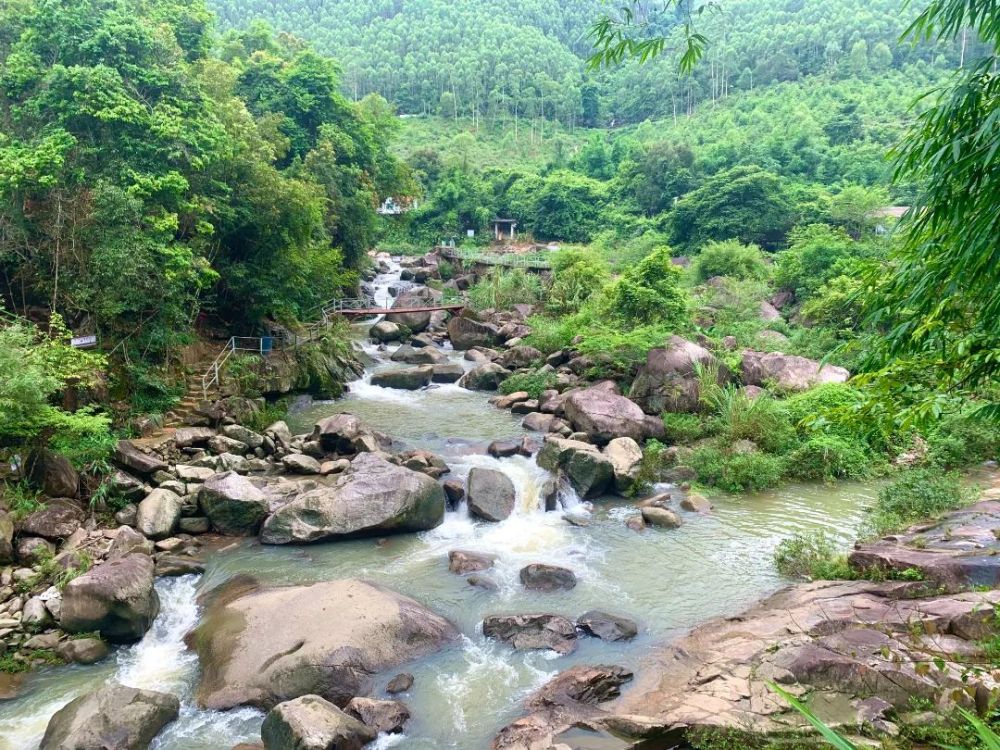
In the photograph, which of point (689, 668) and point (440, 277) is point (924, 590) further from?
point (440, 277)

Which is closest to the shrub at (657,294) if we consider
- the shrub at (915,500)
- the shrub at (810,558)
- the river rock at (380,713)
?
the shrub at (915,500)

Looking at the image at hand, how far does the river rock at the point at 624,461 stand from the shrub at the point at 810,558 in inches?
133

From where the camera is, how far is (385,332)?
2672cm

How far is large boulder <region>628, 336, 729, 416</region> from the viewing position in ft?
57.0

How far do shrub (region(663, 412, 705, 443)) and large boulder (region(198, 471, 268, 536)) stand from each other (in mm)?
9515

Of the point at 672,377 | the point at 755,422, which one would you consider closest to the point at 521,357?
the point at 672,377

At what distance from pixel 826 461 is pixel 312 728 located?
471 inches

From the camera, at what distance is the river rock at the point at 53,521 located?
10.4m

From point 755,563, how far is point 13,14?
19709 mm

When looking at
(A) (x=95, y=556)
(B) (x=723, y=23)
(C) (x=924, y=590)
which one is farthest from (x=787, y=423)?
(B) (x=723, y=23)

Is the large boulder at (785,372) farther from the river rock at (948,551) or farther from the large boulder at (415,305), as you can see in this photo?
the large boulder at (415,305)

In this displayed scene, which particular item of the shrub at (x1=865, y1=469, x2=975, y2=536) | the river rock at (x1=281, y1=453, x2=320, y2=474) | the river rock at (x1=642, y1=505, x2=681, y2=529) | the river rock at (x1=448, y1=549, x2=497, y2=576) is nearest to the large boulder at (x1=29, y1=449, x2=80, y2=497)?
the river rock at (x1=281, y1=453, x2=320, y2=474)

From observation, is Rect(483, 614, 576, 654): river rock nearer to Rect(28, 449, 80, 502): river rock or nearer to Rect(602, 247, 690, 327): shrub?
Rect(28, 449, 80, 502): river rock

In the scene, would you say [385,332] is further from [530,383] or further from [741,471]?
[741,471]
